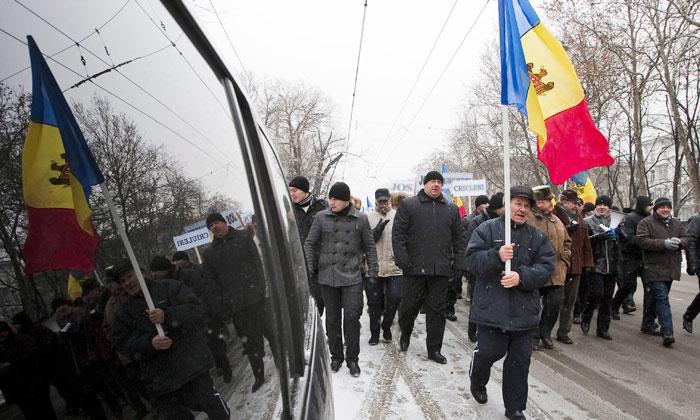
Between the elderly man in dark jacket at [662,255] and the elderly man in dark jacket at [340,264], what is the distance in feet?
12.1

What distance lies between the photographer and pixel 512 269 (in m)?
3.44

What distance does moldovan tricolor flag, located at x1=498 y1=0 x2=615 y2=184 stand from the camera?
3.71 meters

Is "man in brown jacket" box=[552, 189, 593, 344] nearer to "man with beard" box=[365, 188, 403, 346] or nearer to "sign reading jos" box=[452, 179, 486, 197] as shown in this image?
"man with beard" box=[365, 188, 403, 346]

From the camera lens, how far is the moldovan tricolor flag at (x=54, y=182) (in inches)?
23.6

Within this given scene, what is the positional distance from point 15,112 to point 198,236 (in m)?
0.41

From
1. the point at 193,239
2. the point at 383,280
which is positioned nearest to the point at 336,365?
the point at 383,280

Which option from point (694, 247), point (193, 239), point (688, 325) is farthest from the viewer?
point (688, 325)

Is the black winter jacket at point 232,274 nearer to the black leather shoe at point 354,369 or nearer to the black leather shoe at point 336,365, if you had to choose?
the black leather shoe at point 354,369

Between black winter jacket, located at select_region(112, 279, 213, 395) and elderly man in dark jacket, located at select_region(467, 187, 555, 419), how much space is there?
2796 mm

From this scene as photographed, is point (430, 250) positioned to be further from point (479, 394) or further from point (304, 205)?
point (304, 205)

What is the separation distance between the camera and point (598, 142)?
3781 mm

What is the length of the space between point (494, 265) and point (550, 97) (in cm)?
154

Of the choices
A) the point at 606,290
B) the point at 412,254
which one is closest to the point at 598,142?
the point at 412,254

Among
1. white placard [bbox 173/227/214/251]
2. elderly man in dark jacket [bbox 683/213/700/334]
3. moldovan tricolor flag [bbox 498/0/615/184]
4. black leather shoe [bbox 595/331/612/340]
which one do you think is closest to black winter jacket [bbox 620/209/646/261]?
elderly man in dark jacket [bbox 683/213/700/334]
